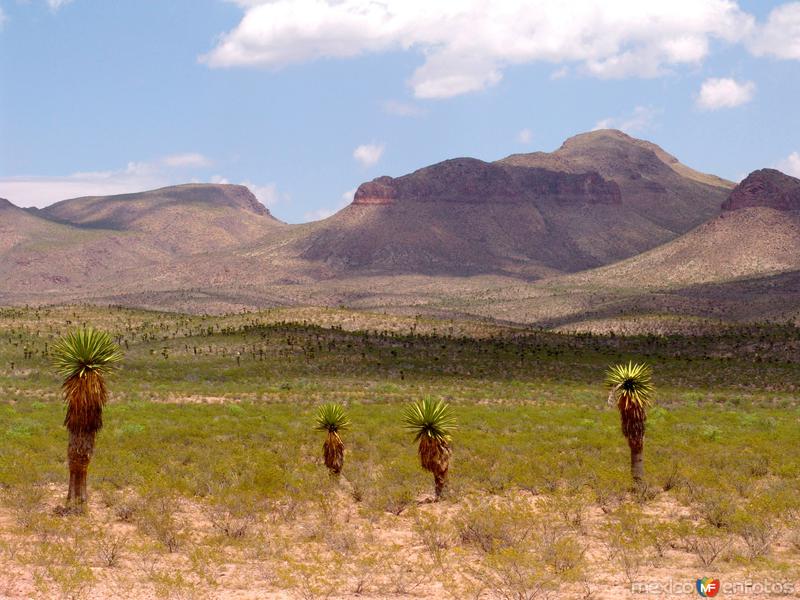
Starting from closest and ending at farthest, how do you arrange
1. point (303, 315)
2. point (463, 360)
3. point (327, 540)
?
point (327, 540), point (463, 360), point (303, 315)

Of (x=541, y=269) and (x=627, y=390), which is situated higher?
(x=541, y=269)

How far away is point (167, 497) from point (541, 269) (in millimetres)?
167138

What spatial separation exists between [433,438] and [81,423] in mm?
9132

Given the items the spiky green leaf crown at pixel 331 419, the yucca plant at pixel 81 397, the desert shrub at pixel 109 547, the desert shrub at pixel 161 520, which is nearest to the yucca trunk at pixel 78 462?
the yucca plant at pixel 81 397

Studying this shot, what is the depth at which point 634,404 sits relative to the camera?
24312 millimetres

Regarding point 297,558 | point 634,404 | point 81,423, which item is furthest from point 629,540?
point 81,423

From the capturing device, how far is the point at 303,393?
45500 mm

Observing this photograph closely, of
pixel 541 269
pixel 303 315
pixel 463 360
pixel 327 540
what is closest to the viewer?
pixel 327 540

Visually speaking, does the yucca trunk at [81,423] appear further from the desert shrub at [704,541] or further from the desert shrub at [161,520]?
the desert shrub at [704,541]

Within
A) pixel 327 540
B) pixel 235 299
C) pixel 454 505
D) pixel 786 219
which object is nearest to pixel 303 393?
pixel 454 505

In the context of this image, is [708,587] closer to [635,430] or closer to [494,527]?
[494,527]

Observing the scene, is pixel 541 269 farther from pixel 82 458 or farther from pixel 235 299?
pixel 82 458

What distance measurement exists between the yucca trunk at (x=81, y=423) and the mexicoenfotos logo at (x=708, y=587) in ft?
46.6

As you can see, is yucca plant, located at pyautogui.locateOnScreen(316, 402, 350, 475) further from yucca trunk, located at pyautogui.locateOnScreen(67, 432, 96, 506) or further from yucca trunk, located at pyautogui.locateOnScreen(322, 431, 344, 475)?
yucca trunk, located at pyautogui.locateOnScreen(67, 432, 96, 506)
